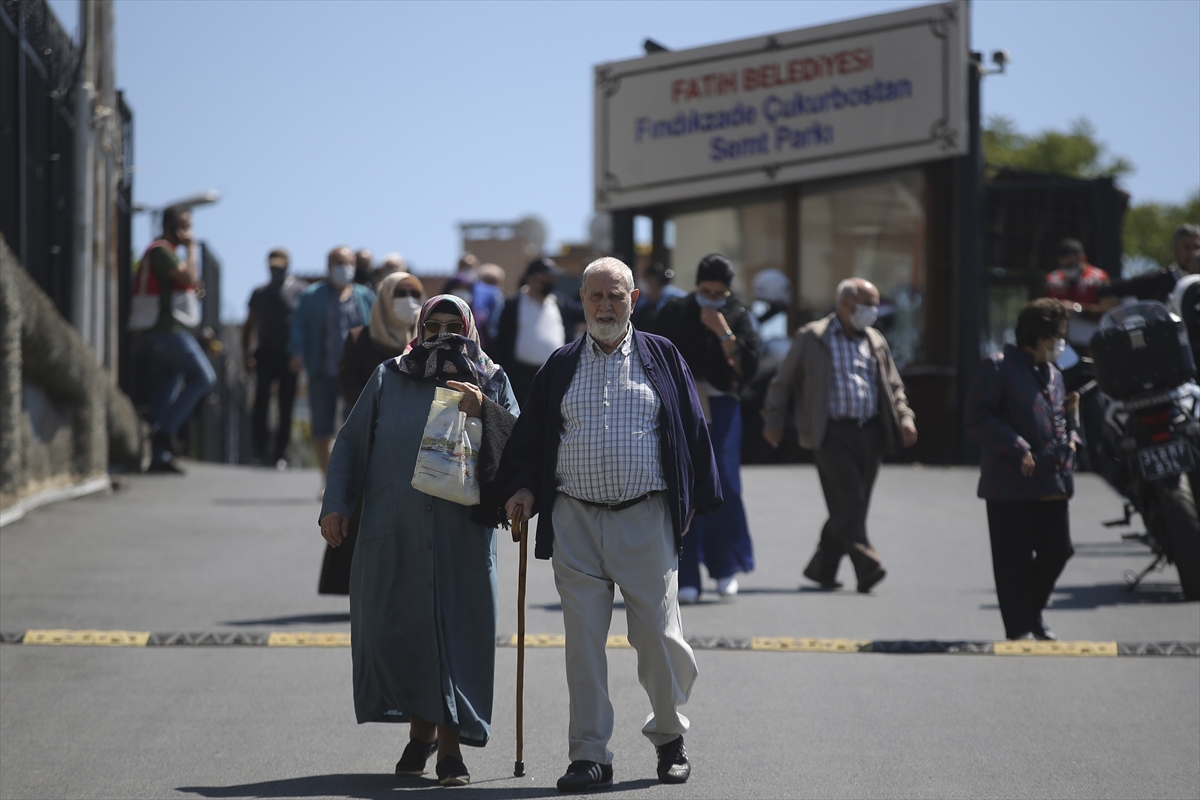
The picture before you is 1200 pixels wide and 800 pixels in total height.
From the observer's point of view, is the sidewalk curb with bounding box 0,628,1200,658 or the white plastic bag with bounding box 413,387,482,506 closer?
the white plastic bag with bounding box 413,387,482,506

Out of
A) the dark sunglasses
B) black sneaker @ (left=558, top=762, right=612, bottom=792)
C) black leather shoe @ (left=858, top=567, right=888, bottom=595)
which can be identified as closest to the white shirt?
black leather shoe @ (left=858, top=567, right=888, bottom=595)

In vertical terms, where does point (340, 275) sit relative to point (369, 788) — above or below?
above

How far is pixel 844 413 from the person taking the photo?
36.0 feet

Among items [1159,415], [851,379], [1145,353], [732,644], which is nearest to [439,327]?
[732,644]

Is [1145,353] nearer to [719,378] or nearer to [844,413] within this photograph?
[844,413]

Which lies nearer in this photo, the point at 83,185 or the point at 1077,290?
the point at 83,185

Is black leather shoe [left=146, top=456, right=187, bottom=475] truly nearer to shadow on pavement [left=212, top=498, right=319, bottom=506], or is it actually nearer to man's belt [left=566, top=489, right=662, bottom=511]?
shadow on pavement [left=212, top=498, right=319, bottom=506]

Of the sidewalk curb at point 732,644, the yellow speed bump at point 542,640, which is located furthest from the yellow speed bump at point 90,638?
the yellow speed bump at point 542,640

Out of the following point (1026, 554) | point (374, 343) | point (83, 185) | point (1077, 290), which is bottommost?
point (1026, 554)

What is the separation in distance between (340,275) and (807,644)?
6821 mm

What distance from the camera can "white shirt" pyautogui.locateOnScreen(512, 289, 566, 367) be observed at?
569 inches

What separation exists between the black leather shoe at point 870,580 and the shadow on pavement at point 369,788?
4.89 meters

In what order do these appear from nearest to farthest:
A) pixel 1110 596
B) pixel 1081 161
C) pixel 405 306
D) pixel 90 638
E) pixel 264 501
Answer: pixel 90 638 → pixel 405 306 → pixel 1110 596 → pixel 264 501 → pixel 1081 161

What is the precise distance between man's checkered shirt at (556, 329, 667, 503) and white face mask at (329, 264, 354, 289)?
27.7 ft
